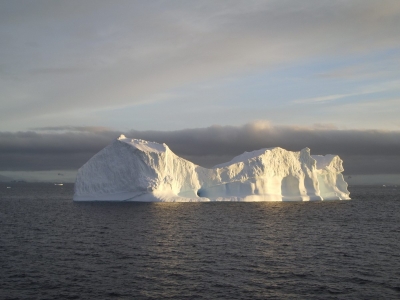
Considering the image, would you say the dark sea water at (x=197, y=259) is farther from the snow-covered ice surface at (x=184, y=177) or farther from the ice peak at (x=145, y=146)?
the ice peak at (x=145, y=146)

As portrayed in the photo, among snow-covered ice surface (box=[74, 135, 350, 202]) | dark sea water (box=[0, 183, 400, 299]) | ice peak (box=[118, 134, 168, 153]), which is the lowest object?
dark sea water (box=[0, 183, 400, 299])

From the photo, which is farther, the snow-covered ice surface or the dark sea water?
the snow-covered ice surface

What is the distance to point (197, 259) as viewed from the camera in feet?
68.0

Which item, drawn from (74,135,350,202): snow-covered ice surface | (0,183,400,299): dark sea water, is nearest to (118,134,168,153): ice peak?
(74,135,350,202): snow-covered ice surface

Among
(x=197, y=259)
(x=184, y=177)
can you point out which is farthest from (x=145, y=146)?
(x=197, y=259)

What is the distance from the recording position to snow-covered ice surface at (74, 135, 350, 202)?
48.5 m

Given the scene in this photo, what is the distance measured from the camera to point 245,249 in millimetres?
23297

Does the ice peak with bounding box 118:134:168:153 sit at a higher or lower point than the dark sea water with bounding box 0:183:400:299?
higher

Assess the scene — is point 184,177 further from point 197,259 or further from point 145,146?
point 197,259

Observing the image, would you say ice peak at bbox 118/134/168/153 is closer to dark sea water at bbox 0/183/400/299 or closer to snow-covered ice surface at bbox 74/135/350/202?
snow-covered ice surface at bbox 74/135/350/202

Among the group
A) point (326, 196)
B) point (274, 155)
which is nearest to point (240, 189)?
point (274, 155)

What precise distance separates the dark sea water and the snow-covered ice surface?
13.4 meters

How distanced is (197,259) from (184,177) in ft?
102

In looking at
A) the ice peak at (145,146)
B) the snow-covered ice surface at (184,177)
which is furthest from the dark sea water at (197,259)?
the ice peak at (145,146)
